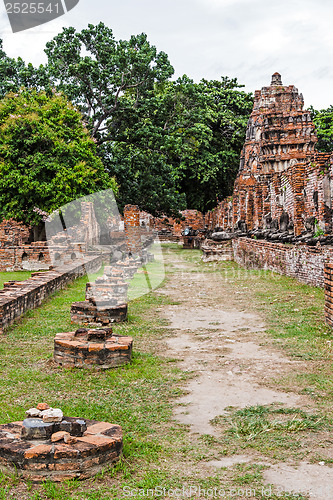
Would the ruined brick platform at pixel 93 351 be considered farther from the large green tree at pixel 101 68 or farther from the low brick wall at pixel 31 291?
the large green tree at pixel 101 68

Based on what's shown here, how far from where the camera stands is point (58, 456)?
2.56m

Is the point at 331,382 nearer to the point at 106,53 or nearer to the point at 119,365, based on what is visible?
the point at 119,365

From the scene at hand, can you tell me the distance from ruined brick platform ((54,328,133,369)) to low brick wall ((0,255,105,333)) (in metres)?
1.66

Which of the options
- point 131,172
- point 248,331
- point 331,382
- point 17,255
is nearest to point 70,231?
point 17,255

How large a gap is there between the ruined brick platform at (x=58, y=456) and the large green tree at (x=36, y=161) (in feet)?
41.8

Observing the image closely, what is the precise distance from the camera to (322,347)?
5.03m

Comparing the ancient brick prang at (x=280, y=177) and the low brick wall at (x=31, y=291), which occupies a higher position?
the ancient brick prang at (x=280, y=177)

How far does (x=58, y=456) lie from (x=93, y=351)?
6.30ft

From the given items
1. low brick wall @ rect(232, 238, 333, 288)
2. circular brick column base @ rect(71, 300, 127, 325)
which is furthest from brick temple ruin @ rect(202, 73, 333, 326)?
circular brick column base @ rect(71, 300, 127, 325)

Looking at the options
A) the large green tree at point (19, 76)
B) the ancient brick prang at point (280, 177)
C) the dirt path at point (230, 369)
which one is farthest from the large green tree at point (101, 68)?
the dirt path at point (230, 369)

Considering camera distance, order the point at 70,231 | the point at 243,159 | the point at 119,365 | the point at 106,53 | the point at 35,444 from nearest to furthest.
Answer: the point at 35,444 < the point at 119,365 < the point at 70,231 < the point at 106,53 < the point at 243,159

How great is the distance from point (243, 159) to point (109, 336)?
24095 millimetres

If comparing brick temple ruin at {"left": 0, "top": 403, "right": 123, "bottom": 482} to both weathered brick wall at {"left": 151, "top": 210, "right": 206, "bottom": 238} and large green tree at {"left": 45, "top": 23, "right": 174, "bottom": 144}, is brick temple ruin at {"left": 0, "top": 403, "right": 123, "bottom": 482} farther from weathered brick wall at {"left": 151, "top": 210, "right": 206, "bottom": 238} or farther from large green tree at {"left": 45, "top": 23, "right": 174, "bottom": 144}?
weathered brick wall at {"left": 151, "top": 210, "right": 206, "bottom": 238}

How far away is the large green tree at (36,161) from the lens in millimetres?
15000
